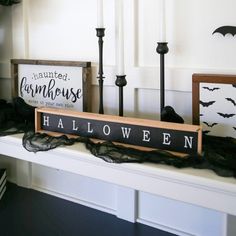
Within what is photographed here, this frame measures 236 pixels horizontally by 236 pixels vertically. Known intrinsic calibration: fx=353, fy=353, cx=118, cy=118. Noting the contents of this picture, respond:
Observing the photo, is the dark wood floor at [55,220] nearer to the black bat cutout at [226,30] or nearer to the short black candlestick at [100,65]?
the short black candlestick at [100,65]

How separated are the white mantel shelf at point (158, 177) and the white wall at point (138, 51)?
1.00 ft

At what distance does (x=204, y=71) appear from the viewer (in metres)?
1.04

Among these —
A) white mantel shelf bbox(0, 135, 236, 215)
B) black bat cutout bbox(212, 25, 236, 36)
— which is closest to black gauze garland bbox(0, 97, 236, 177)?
white mantel shelf bbox(0, 135, 236, 215)

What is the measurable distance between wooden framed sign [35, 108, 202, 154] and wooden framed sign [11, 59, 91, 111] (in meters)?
0.18

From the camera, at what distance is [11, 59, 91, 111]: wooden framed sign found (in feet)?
4.04

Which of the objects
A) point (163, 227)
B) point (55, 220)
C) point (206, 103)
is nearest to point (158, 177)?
point (206, 103)

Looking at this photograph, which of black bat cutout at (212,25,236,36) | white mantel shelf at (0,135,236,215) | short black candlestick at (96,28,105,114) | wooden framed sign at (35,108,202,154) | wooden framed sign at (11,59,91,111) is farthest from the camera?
wooden framed sign at (11,59,91,111)

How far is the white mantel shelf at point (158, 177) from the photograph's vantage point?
76 cm

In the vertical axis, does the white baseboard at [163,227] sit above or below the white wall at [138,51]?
below

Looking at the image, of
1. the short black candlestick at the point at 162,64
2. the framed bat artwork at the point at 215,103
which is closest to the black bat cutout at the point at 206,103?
the framed bat artwork at the point at 215,103

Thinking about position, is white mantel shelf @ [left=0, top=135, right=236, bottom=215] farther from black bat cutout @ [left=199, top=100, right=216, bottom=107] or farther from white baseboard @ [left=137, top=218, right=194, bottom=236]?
white baseboard @ [left=137, top=218, right=194, bottom=236]

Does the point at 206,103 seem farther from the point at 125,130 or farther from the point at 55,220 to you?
the point at 55,220

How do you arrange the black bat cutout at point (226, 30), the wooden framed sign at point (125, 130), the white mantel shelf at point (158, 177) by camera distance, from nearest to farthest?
the white mantel shelf at point (158, 177)
the wooden framed sign at point (125, 130)
the black bat cutout at point (226, 30)

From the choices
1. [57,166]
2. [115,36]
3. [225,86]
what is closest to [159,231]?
[57,166]
